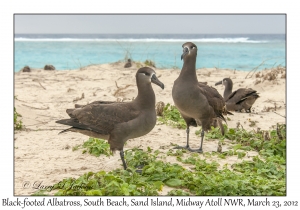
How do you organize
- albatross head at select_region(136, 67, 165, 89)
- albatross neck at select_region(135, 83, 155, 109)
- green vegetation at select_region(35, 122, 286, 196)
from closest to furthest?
green vegetation at select_region(35, 122, 286, 196) < albatross neck at select_region(135, 83, 155, 109) < albatross head at select_region(136, 67, 165, 89)

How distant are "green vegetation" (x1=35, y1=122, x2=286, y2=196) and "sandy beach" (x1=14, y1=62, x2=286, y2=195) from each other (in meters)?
0.25

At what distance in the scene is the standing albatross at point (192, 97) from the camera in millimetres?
7090

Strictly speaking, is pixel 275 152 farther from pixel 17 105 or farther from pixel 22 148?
pixel 17 105

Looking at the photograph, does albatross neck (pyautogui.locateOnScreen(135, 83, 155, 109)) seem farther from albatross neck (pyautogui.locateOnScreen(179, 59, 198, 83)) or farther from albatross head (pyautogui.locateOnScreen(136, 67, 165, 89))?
albatross neck (pyautogui.locateOnScreen(179, 59, 198, 83))

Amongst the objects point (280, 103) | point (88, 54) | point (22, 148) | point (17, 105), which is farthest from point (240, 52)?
point (22, 148)

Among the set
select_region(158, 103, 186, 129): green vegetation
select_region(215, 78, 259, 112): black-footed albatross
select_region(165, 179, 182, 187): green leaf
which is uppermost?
select_region(215, 78, 259, 112): black-footed albatross

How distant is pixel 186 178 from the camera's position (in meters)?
5.25

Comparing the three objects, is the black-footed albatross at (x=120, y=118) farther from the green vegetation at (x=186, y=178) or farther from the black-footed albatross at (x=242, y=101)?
the black-footed albatross at (x=242, y=101)

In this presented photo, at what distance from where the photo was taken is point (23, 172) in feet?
19.2

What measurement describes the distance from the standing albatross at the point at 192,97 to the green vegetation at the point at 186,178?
0.73m

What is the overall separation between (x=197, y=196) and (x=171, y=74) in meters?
10.4

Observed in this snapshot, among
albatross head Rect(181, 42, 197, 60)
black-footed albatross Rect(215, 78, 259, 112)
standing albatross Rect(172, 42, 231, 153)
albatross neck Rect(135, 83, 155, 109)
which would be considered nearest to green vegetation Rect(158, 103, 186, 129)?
standing albatross Rect(172, 42, 231, 153)

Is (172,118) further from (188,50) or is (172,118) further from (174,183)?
(174,183)

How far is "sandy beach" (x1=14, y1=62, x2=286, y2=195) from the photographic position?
6.19 meters
